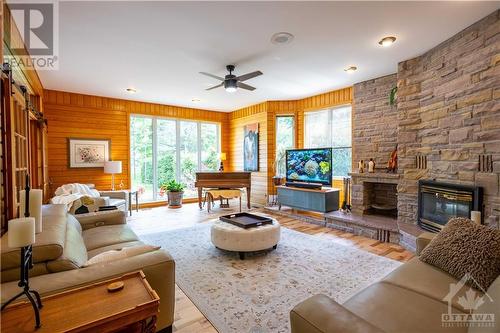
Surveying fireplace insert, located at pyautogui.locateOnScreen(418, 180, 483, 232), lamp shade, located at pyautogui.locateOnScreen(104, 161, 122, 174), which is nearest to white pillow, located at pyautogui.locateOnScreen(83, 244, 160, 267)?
fireplace insert, located at pyautogui.locateOnScreen(418, 180, 483, 232)

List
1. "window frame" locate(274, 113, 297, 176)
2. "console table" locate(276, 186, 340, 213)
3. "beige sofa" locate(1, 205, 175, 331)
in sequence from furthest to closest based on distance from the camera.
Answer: "window frame" locate(274, 113, 297, 176)
"console table" locate(276, 186, 340, 213)
"beige sofa" locate(1, 205, 175, 331)

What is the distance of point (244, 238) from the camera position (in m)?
3.10

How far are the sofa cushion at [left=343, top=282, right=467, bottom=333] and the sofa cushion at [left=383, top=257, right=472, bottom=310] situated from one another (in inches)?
2.1

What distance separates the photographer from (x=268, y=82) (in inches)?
193

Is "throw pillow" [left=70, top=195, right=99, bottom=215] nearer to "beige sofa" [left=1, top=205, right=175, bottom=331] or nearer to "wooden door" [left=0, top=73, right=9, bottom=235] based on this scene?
"beige sofa" [left=1, top=205, right=175, bottom=331]

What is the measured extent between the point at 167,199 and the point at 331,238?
461 cm

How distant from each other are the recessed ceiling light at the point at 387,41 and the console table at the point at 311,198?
2652mm

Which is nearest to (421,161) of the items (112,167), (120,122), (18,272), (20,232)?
(20,232)

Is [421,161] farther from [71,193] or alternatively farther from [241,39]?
[71,193]

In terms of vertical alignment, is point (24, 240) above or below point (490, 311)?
above

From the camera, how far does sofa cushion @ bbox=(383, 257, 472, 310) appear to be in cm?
152

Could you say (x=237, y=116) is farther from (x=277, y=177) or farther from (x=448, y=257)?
(x=448, y=257)

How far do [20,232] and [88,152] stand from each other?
17.7 ft

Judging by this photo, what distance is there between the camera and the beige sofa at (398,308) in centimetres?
104
